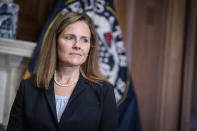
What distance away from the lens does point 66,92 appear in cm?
122

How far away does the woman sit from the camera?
1135 millimetres

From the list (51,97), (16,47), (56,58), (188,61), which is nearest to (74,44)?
(56,58)

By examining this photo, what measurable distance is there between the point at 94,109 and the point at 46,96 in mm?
241

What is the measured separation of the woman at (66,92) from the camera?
1.13 meters

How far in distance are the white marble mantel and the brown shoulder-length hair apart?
1.72 ft

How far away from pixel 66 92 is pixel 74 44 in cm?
24

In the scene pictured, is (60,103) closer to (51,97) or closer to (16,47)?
(51,97)

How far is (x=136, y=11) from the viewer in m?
2.34

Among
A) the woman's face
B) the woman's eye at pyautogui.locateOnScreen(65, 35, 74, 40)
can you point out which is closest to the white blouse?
the woman's face

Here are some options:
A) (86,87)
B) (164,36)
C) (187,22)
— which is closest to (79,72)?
(86,87)

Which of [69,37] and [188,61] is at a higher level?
[69,37]

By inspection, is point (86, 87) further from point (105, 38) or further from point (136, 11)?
point (136, 11)

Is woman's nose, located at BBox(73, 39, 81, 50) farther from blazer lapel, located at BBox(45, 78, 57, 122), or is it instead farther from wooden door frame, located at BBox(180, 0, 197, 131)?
wooden door frame, located at BBox(180, 0, 197, 131)

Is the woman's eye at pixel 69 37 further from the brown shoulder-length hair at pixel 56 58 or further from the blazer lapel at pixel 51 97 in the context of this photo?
the blazer lapel at pixel 51 97
